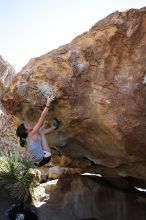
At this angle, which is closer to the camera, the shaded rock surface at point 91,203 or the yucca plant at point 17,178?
the shaded rock surface at point 91,203

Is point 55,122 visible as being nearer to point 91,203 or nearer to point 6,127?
point 91,203

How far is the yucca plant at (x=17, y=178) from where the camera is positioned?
10992mm

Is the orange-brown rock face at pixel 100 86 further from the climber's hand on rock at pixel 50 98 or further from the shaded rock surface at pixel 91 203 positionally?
the shaded rock surface at pixel 91 203

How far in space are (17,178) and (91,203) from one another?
247cm

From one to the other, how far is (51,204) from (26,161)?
1.55 meters

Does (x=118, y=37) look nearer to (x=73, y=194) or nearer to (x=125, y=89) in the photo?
(x=125, y=89)

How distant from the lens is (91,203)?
10461 mm

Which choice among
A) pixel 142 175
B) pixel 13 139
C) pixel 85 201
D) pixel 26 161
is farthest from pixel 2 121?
pixel 142 175

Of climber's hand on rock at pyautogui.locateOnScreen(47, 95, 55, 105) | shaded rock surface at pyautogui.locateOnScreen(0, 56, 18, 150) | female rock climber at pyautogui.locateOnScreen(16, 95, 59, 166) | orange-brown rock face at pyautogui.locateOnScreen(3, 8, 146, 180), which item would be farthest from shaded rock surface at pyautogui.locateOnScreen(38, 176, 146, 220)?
shaded rock surface at pyautogui.locateOnScreen(0, 56, 18, 150)

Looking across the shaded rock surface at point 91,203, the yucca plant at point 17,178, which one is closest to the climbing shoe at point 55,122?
the yucca plant at point 17,178

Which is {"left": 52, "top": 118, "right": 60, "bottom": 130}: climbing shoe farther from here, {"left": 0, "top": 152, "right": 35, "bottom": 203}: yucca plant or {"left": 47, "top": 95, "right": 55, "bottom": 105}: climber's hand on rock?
{"left": 0, "top": 152, "right": 35, "bottom": 203}: yucca plant

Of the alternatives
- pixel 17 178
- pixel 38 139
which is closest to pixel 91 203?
pixel 17 178

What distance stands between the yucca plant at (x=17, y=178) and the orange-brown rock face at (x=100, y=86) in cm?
305

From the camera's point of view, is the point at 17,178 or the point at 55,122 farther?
the point at 17,178
